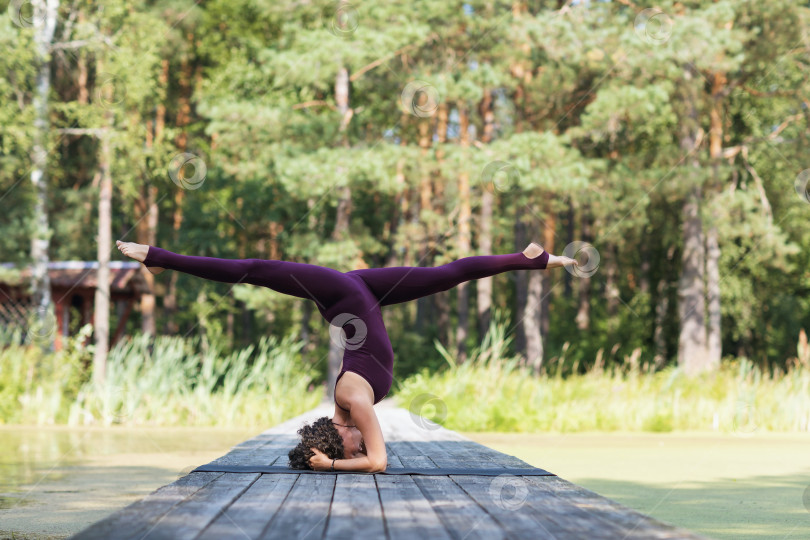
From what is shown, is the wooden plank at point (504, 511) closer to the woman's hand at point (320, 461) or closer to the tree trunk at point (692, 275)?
the woman's hand at point (320, 461)

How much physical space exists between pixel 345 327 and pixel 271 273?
53 cm

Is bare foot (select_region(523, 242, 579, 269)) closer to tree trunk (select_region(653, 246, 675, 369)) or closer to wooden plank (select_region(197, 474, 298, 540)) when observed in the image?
wooden plank (select_region(197, 474, 298, 540))

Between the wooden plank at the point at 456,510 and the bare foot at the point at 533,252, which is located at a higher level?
the bare foot at the point at 533,252

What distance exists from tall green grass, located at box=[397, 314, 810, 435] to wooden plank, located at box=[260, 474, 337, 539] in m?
10.3

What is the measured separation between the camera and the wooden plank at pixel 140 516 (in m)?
3.32

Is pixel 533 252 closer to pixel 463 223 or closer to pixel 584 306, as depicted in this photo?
pixel 463 223

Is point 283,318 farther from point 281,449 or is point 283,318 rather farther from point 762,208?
point 281,449

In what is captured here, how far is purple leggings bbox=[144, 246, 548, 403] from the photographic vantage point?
18.0 ft

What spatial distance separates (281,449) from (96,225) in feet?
76.7

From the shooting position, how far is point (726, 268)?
97.3 ft

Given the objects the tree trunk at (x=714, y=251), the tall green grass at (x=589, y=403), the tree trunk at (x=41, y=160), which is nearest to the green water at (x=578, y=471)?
the tall green grass at (x=589, y=403)

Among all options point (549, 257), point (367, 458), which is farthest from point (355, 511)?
point (549, 257)

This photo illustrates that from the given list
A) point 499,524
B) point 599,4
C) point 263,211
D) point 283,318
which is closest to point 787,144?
point 599,4

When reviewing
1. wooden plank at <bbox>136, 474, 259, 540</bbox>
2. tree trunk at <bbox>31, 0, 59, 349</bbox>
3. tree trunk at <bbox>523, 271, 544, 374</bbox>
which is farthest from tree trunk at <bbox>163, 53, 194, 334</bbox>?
wooden plank at <bbox>136, 474, 259, 540</bbox>
